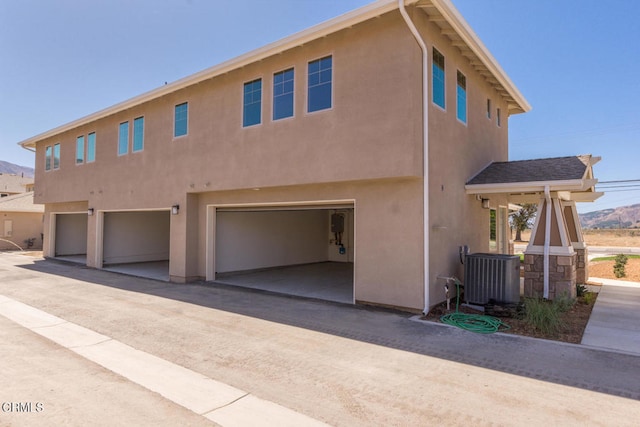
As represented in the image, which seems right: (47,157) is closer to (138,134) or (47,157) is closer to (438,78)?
(138,134)

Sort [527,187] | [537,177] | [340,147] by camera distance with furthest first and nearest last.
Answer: [537,177], [527,187], [340,147]

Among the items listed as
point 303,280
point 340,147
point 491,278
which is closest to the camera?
point 491,278

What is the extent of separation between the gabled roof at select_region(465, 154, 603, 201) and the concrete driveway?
159 inches

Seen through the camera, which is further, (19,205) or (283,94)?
(19,205)

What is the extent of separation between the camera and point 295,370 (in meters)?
4.68

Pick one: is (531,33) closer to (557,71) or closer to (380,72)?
(557,71)

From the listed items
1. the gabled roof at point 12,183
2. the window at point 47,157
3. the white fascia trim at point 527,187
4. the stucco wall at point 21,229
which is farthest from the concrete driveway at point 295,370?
the gabled roof at point 12,183

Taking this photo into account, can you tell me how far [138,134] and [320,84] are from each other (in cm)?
815

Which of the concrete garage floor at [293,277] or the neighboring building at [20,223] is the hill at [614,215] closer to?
the concrete garage floor at [293,277]

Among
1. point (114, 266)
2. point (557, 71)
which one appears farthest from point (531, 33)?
point (114, 266)

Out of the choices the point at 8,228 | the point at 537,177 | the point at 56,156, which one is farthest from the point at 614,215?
the point at 8,228

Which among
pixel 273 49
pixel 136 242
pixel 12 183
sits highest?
pixel 273 49

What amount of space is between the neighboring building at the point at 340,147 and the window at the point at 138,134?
2.7 inches

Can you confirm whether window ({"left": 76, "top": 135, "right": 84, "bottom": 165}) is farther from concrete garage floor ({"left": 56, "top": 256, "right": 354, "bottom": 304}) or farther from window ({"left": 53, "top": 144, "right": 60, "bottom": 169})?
concrete garage floor ({"left": 56, "top": 256, "right": 354, "bottom": 304})
